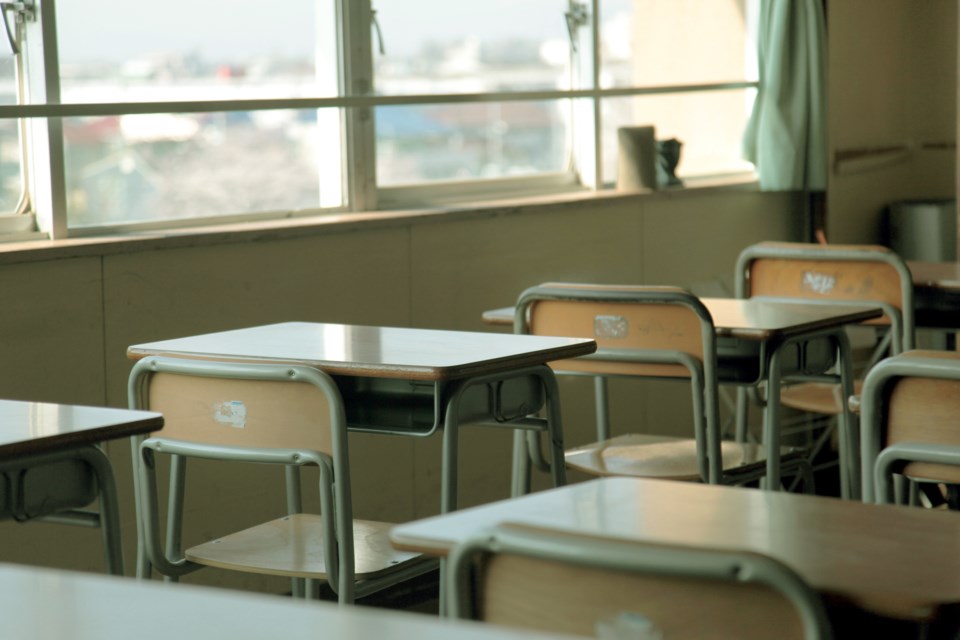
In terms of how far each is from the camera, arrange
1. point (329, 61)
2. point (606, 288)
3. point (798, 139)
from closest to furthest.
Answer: point (606, 288)
point (329, 61)
point (798, 139)

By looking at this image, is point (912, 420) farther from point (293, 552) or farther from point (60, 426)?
point (60, 426)

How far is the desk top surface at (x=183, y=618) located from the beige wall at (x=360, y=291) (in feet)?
7.45

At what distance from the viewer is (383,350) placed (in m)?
2.84

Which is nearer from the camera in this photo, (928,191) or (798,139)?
(798,139)

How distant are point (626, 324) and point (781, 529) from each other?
1.74 meters

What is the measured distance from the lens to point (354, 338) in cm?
304

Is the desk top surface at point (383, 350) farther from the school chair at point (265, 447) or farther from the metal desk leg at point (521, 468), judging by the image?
the metal desk leg at point (521, 468)

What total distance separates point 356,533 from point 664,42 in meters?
3.30

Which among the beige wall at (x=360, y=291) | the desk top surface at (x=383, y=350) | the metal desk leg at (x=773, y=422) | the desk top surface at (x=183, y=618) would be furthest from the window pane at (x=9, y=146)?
the desk top surface at (x=183, y=618)

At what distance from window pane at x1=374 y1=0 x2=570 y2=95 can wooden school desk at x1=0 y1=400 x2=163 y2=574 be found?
7.83 feet

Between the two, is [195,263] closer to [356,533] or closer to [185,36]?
[185,36]

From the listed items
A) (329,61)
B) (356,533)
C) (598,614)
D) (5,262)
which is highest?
(329,61)

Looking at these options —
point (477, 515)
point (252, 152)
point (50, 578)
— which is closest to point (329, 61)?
point (252, 152)

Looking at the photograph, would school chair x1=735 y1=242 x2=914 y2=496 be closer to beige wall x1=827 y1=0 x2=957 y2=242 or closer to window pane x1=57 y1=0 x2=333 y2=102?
window pane x1=57 y1=0 x2=333 y2=102
